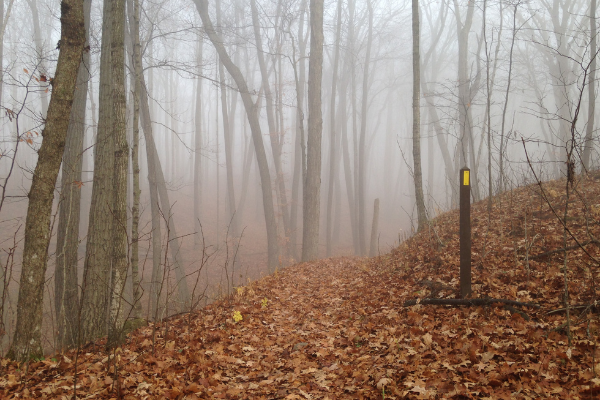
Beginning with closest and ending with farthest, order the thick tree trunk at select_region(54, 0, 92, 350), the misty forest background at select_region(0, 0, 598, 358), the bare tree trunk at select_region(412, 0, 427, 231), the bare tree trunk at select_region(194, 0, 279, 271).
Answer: the misty forest background at select_region(0, 0, 598, 358)
the thick tree trunk at select_region(54, 0, 92, 350)
the bare tree trunk at select_region(412, 0, 427, 231)
the bare tree trunk at select_region(194, 0, 279, 271)

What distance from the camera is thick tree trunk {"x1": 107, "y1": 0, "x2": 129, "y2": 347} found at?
4.98 meters

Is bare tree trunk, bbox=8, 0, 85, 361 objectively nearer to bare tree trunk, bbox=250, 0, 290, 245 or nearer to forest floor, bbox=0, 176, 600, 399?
forest floor, bbox=0, 176, 600, 399

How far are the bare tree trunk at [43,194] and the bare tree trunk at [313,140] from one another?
26.1 feet

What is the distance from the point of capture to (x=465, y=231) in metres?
4.86

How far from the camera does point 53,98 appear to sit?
4484 mm

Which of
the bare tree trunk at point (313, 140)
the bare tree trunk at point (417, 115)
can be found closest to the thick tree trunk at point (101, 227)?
the bare tree trunk at point (313, 140)

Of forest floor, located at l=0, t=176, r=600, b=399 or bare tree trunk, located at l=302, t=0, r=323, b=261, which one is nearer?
forest floor, located at l=0, t=176, r=600, b=399

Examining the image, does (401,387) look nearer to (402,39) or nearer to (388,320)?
(388,320)

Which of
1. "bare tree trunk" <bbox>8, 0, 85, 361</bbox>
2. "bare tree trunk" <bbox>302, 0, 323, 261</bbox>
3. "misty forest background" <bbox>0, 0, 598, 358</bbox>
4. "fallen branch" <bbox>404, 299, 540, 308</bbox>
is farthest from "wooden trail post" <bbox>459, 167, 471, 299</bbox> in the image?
"bare tree trunk" <bbox>302, 0, 323, 261</bbox>

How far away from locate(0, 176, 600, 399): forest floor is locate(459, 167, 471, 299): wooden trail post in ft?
0.71

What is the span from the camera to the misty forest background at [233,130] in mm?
6344

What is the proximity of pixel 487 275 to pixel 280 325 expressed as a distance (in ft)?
10.7

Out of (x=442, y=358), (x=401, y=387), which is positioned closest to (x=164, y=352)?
(x=401, y=387)

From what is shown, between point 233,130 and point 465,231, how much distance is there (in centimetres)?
2020
